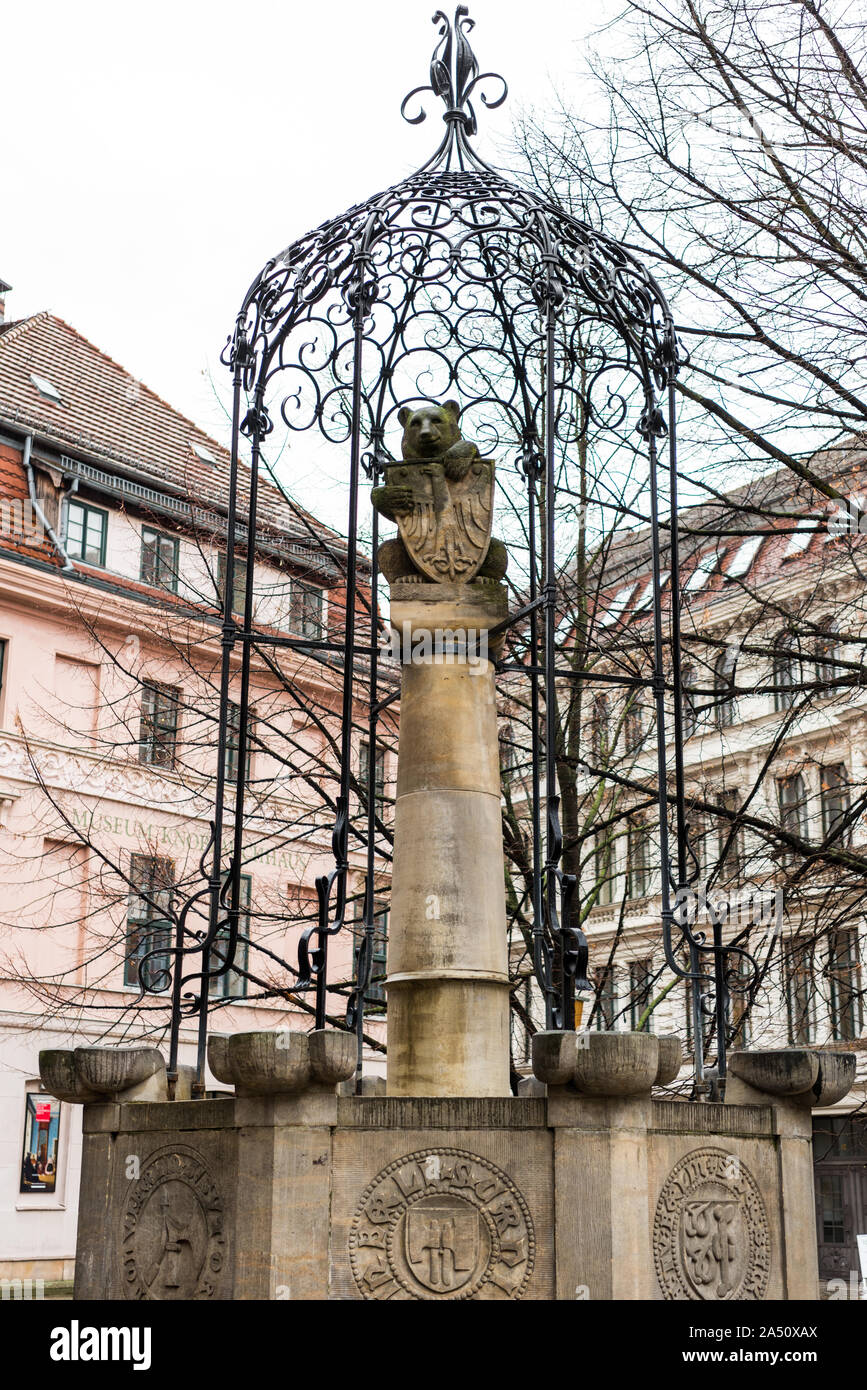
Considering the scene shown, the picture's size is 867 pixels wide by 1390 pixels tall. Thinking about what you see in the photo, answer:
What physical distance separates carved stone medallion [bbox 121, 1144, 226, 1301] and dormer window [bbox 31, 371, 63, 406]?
2328 centimetres

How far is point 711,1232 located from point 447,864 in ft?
6.21

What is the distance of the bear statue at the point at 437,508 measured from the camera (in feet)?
24.9

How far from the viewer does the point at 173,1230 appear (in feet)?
19.9

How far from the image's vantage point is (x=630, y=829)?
14.8 m

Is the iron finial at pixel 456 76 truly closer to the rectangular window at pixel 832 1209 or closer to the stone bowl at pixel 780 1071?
the stone bowl at pixel 780 1071

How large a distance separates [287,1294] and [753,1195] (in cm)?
196

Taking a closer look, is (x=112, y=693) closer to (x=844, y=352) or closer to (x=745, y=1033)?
(x=745, y=1033)

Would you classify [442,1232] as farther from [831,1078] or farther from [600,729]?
[600,729]

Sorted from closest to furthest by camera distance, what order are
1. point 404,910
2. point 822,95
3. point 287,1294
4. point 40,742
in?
point 287,1294 < point 404,910 < point 822,95 < point 40,742

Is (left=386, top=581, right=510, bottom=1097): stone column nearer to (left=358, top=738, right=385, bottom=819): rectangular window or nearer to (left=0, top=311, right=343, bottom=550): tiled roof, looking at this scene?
(left=358, top=738, right=385, bottom=819): rectangular window

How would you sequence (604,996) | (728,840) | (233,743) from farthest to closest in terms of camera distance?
(233,743)
(604,996)
(728,840)

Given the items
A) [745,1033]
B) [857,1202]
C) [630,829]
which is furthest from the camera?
[857,1202]

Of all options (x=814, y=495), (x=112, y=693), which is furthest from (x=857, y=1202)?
(x=814, y=495)

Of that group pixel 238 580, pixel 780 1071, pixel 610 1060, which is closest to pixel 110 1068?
pixel 610 1060
